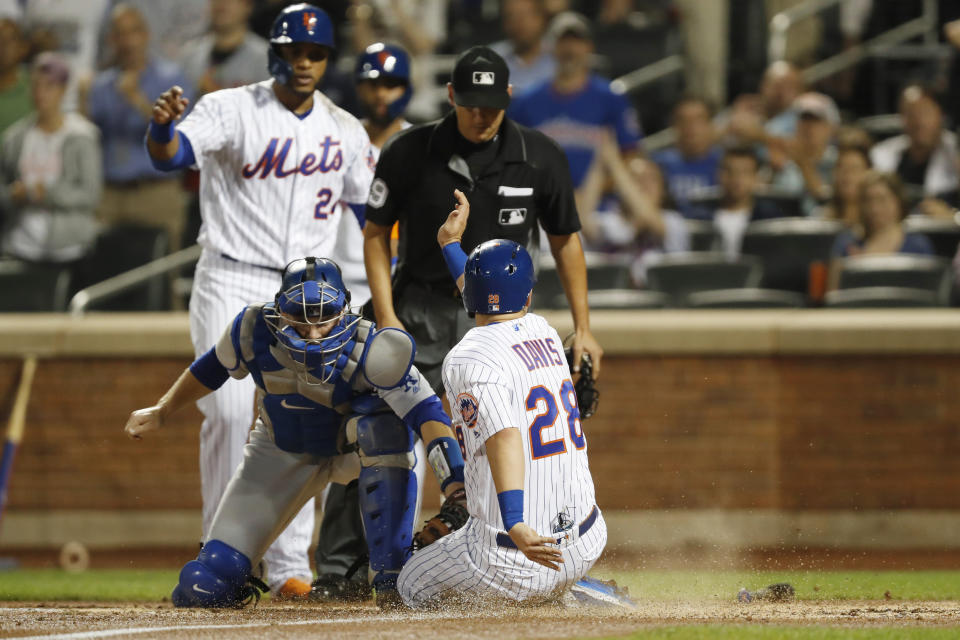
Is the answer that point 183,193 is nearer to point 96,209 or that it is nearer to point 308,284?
point 96,209

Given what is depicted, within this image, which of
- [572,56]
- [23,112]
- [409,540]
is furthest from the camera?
[23,112]

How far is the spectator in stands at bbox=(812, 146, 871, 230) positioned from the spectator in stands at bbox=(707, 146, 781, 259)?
41cm

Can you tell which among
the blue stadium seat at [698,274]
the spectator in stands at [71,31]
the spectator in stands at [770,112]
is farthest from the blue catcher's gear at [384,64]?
the spectator in stands at [71,31]

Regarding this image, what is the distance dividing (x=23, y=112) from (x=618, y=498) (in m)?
5.62

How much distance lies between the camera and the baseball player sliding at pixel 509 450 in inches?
180

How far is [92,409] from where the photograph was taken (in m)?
9.02

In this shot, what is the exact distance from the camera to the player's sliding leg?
5320mm

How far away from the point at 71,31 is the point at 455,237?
285 inches

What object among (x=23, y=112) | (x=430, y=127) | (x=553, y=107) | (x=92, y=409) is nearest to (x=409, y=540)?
(x=430, y=127)

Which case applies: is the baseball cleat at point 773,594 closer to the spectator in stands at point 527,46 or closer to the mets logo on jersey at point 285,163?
the mets logo on jersey at point 285,163

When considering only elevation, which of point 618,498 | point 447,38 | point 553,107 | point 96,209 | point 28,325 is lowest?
point 618,498

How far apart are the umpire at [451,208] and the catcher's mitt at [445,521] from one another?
87 cm

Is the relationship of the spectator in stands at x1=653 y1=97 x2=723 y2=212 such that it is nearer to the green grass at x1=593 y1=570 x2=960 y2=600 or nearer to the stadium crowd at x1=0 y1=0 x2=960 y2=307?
the stadium crowd at x1=0 y1=0 x2=960 y2=307

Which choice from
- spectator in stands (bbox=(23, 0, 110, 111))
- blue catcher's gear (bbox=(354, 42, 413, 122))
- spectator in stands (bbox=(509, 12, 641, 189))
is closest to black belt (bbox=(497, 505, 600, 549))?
blue catcher's gear (bbox=(354, 42, 413, 122))
